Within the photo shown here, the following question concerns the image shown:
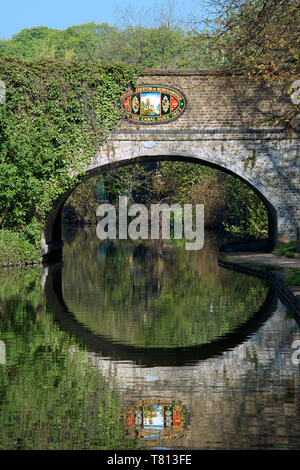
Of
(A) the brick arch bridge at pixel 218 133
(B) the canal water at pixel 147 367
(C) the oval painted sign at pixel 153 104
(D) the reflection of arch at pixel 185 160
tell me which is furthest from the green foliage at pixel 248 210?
(B) the canal water at pixel 147 367

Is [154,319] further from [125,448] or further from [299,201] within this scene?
[299,201]

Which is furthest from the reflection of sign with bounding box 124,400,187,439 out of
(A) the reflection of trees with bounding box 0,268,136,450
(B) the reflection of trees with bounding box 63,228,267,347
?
(B) the reflection of trees with bounding box 63,228,267,347

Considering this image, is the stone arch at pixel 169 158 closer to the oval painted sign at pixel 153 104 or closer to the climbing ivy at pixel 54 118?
the climbing ivy at pixel 54 118

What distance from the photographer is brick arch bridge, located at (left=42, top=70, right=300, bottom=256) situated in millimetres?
21766

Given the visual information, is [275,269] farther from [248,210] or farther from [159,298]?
[248,210]

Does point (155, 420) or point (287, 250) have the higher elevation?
point (287, 250)

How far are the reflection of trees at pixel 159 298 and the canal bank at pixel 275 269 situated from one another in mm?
418

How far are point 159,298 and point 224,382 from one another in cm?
703

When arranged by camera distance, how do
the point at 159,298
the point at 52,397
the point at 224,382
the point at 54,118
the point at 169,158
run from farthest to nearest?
1. the point at 169,158
2. the point at 54,118
3. the point at 159,298
4. the point at 224,382
5. the point at 52,397

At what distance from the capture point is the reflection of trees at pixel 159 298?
10.5 m

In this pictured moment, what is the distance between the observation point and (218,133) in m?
21.9

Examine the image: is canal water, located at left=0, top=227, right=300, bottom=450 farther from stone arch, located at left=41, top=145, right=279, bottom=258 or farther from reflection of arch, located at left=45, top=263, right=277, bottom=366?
stone arch, located at left=41, top=145, right=279, bottom=258

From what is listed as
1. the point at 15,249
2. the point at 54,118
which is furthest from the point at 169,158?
the point at 15,249
